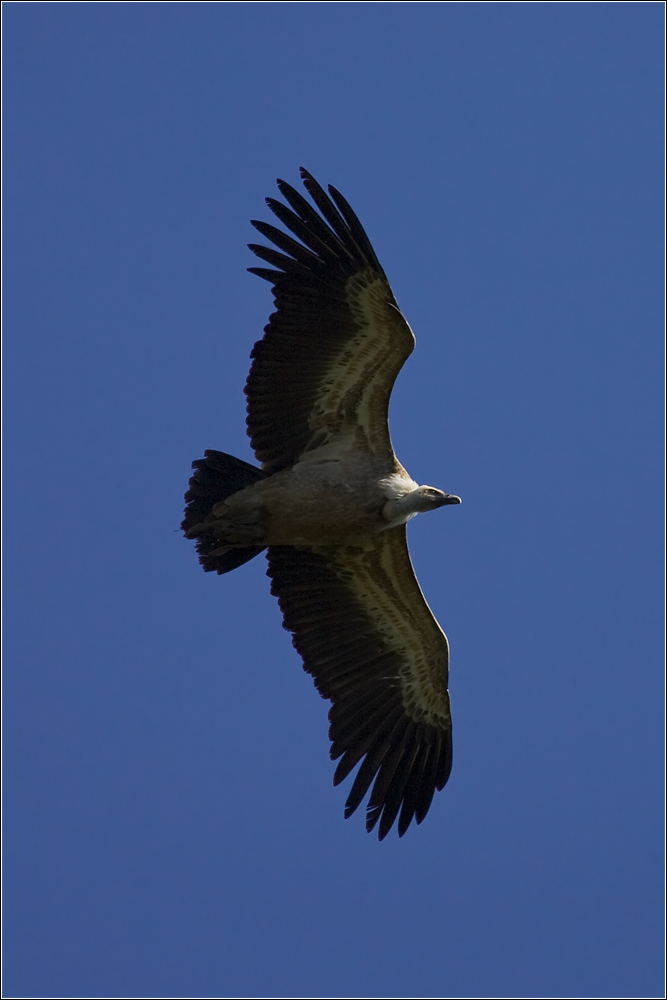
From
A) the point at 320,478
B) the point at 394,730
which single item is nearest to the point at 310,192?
the point at 320,478

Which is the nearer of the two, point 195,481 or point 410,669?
point 195,481

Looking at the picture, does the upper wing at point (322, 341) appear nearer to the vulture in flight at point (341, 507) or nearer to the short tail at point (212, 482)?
the vulture in flight at point (341, 507)

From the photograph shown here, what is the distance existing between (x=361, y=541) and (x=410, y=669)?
128cm

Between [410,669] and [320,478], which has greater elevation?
[320,478]

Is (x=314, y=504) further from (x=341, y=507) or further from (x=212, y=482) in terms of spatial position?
(x=212, y=482)

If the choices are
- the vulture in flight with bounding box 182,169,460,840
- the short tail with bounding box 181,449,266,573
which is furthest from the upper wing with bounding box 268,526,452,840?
the short tail with bounding box 181,449,266,573

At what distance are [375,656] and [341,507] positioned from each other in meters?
1.48

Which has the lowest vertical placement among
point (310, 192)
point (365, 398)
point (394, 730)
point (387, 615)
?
point (394, 730)

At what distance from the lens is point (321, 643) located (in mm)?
12469

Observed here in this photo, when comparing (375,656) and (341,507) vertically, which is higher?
(341,507)

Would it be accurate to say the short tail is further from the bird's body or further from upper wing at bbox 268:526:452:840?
upper wing at bbox 268:526:452:840

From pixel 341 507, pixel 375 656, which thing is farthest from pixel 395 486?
pixel 375 656

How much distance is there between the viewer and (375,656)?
12.5 metres

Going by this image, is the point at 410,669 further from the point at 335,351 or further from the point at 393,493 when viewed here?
the point at 335,351
